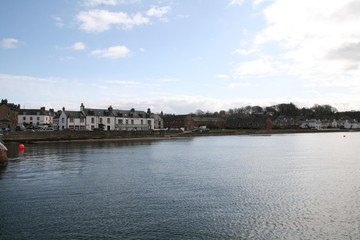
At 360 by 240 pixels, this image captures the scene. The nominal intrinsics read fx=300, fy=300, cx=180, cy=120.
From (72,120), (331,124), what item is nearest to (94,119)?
(72,120)

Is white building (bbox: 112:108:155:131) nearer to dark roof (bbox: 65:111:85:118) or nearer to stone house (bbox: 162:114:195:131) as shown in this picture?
dark roof (bbox: 65:111:85:118)

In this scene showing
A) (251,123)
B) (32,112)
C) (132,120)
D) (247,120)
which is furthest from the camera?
(247,120)

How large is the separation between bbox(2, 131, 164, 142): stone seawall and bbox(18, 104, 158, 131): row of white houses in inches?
348

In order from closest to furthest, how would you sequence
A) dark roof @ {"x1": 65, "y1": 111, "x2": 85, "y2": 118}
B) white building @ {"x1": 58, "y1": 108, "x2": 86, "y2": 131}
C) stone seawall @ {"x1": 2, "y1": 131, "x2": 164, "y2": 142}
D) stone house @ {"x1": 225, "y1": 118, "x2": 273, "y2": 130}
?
stone seawall @ {"x1": 2, "y1": 131, "x2": 164, "y2": 142} → white building @ {"x1": 58, "y1": 108, "x2": 86, "y2": 131} → dark roof @ {"x1": 65, "y1": 111, "x2": 85, "y2": 118} → stone house @ {"x1": 225, "y1": 118, "x2": 273, "y2": 130}

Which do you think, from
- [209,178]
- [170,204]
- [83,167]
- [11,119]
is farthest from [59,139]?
[170,204]

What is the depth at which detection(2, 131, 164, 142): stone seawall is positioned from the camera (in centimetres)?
6069

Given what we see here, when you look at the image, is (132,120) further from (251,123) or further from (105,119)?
(251,123)

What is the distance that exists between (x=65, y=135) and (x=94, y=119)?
56.0 feet

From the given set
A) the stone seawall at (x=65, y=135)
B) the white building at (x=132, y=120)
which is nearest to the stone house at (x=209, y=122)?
the white building at (x=132, y=120)

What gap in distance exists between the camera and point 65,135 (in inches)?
2677

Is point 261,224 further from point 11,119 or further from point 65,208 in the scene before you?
point 11,119

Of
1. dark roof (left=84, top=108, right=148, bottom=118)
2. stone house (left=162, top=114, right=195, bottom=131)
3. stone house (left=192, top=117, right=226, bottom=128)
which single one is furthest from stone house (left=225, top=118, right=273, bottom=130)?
dark roof (left=84, top=108, right=148, bottom=118)

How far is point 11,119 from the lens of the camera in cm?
7838

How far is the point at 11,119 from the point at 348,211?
82.6 metres
